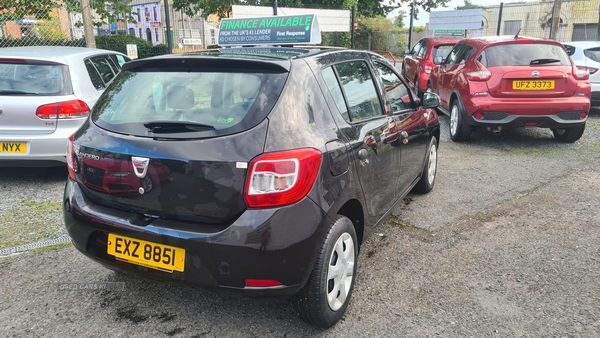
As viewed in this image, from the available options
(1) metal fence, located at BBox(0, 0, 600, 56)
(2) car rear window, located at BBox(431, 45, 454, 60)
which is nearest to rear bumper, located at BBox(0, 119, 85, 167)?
(1) metal fence, located at BBox(0, 0, 600, 56)

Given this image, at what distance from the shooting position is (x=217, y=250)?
2.27 meters

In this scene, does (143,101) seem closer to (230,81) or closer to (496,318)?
(230,81)

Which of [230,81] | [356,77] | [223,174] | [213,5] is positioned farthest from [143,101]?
[213,5]

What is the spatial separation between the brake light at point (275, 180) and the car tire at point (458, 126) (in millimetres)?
5560

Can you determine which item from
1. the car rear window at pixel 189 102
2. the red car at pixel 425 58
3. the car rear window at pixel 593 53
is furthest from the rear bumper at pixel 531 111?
the car rear window at pixel 189 102

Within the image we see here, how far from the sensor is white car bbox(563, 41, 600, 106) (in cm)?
927

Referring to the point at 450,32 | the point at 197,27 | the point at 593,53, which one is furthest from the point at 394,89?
the point at 450,32

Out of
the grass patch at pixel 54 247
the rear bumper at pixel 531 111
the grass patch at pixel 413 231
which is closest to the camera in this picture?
the grass patch at pixel 54 247

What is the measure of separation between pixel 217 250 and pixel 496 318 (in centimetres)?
173

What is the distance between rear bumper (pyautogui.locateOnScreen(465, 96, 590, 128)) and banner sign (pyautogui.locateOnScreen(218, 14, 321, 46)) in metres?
2.82

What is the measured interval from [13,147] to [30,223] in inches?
45.2

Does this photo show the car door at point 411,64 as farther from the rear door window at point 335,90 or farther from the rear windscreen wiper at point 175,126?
the rear windscreen wiper at point 175,126

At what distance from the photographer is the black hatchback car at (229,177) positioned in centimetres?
229

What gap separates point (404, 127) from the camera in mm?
3859
